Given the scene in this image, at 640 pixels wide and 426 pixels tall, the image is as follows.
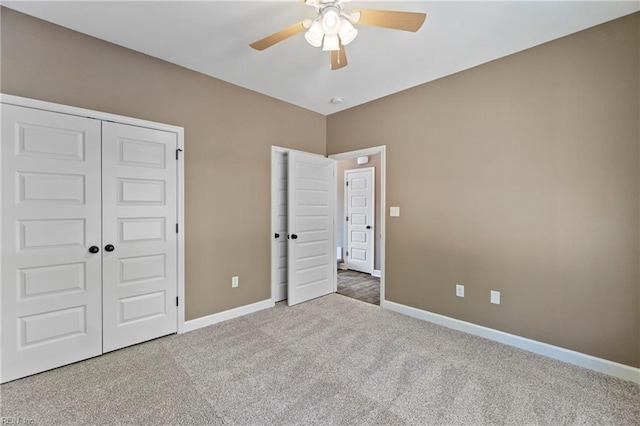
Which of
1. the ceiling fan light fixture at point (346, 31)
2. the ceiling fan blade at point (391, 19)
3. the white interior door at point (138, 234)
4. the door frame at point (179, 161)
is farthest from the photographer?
the white interior door at point (138, 234)

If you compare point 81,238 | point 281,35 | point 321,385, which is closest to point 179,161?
point 81,238

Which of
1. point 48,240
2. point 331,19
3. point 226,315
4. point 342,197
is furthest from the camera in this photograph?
point 342,197

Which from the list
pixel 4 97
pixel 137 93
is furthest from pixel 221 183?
pixel 4 97

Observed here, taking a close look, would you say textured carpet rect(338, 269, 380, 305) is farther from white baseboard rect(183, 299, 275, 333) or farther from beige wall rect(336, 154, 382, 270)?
white baseboard rect(183, 299, 275, 333)

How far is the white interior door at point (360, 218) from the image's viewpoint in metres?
5.33

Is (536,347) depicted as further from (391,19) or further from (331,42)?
(331,42)

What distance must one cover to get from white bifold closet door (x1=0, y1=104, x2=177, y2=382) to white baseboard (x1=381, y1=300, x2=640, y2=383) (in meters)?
2.75

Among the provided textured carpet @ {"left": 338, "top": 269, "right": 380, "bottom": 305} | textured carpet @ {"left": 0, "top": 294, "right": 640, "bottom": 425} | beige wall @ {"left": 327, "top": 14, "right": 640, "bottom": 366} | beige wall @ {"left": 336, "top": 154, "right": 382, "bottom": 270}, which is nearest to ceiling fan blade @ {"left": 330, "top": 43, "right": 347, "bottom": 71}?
beige wall @ {"left": 327, "top": 14, "right": 640, "bottom": 366}

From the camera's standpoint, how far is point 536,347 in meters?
2.46

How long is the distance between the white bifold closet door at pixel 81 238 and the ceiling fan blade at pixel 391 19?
6.82 feet

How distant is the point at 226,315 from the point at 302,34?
292 centimetres

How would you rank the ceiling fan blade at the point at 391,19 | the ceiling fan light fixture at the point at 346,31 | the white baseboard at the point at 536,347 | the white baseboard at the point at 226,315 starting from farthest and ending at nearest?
the white baseboard at the point at 226,315, the white baseboard at the point at 536,347, the ceiling fan light fixture at the point at 346,31, the ceiling fan blade at the point at 391,19

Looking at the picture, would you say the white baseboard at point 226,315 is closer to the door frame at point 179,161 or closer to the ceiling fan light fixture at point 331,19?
the door frame at point 179,161

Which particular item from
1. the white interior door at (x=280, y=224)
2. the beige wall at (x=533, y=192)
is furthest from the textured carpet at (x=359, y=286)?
the white interior door at (x=280, y=224)
